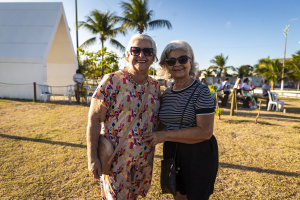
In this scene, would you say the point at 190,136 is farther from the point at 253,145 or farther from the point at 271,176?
the point at 253,145

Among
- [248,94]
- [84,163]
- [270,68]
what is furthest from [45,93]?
[270,68]

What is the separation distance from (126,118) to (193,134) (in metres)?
0.56

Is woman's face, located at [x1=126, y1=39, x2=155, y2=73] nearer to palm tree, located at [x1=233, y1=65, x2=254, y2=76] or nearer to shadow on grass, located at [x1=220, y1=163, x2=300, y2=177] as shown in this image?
shadow on grass, located at [x1=220, y1=163, x2=300, y2=177]

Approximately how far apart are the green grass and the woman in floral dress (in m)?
1.34

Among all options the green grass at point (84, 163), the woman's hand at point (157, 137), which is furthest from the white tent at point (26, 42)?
the woman's hand at point (157, 137)

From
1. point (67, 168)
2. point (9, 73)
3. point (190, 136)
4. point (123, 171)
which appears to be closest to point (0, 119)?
point (67, 168)

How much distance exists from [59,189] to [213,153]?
2.42 metres

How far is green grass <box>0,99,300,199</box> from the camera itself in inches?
110

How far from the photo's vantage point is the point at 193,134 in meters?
1.51

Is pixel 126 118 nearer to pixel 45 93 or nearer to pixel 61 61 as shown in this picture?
pixel 45 93

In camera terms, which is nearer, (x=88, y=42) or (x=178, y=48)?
(x=178, y=48)

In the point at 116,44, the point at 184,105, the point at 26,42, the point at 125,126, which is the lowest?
the point at 125,126

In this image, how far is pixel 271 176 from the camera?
10.8ft

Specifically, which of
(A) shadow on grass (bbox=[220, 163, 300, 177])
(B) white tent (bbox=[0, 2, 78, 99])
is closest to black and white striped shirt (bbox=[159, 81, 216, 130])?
(A) shadow on grass (bbox=[220, 163, 300, 177])
